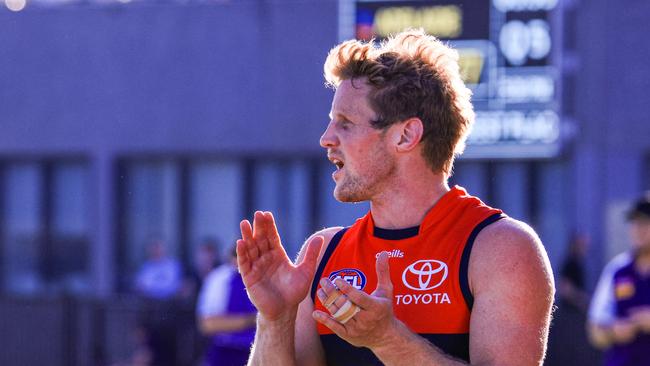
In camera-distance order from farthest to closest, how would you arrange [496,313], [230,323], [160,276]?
[160,276] < [230,323] < [496,313]

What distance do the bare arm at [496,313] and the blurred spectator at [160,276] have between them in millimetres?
12242

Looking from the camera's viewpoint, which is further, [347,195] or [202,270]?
[202,270]

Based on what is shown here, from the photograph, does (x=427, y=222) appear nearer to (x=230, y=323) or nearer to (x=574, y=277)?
(x=230, y=323)

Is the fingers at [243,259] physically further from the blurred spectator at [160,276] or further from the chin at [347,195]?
the blurred spectator at [160,276]

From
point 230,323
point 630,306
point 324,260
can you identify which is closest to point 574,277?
point 230,323

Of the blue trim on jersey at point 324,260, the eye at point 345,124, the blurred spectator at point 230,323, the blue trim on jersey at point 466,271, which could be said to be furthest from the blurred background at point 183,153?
the blue trim on jersey at point 466,271

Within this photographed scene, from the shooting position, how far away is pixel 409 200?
3.46 metres

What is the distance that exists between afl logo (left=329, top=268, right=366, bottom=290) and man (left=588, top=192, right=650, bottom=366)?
13.3ft

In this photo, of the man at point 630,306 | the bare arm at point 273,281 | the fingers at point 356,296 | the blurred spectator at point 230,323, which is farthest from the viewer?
the blurred spectator at point 230,323

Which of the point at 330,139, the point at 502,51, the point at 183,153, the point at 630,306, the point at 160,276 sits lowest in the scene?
the point at 160,276

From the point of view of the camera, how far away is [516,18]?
11797 mm

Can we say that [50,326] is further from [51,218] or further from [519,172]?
[519,172]

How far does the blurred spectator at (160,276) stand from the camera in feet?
50.3

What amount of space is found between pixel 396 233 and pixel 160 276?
12.3m
